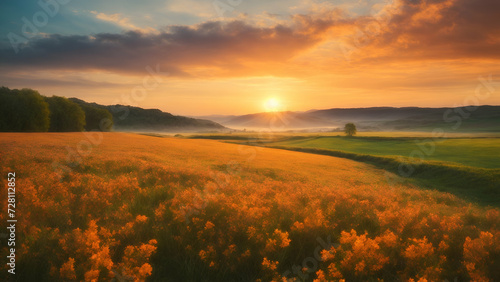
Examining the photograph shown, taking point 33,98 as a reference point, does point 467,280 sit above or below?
below

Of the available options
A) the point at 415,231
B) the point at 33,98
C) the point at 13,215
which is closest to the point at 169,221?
the point at 13,215

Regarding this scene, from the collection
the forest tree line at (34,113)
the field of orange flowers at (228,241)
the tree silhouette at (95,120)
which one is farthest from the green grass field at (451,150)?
the tree silhouette at (95,120)

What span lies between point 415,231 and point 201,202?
4.95 metres

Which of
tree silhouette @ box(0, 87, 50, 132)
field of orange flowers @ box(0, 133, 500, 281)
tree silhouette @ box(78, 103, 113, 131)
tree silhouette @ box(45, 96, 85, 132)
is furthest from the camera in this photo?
tree silhouette @ box(78, 103, 113, 131)

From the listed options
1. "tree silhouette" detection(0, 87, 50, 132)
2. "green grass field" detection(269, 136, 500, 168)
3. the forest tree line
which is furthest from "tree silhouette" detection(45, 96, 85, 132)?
"green grass field" detection(269, 136, 500, 168)

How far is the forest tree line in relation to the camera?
5228 cm

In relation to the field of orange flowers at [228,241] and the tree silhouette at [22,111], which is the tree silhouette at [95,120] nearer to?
the tree silhouette at [22,111]

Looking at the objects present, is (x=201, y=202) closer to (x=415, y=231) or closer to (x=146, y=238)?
(x=146, y=238)

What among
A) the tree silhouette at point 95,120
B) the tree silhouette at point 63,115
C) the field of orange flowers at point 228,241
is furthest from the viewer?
the tree silhouette at point 95,120

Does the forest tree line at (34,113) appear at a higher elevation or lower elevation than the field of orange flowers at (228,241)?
higher

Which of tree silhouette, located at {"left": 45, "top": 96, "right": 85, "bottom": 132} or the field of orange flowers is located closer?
the field of orange flowers

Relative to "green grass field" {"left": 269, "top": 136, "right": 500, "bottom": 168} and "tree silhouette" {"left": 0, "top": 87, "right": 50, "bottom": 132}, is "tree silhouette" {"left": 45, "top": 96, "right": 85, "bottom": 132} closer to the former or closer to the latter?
"tree silhouette" {"left": 0, "top": 87, "right": 50, "bottom": 132}

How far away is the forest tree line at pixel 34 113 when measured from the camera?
172 feet

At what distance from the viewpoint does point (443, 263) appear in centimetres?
482
